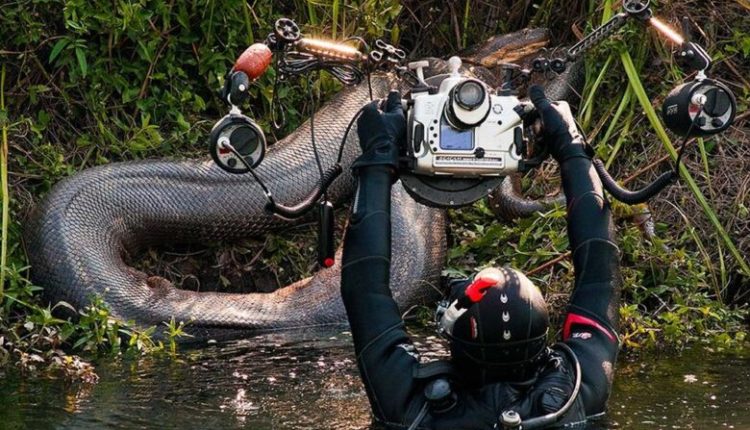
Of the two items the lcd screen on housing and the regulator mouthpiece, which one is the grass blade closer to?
the regulator mouthpiece

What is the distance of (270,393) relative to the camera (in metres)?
6.30

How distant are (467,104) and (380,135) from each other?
341 mm

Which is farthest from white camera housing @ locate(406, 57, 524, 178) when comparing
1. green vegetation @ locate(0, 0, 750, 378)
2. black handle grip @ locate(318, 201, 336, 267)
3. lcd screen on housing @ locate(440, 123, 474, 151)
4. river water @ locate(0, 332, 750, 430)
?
green vegetation @ locate(0, 0, 750, 378)

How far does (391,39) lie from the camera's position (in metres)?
9.09

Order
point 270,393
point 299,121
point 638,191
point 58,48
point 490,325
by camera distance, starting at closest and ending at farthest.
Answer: point 490,325, point 638,191, point 270,393, point 58,48, point 299,121

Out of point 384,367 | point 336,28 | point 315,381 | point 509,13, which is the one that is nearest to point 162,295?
point 315,381

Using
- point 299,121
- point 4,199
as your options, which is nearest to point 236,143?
point 4,199

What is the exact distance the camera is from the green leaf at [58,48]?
8070 millimetres

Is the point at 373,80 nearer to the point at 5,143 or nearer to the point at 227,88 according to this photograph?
the point at 5,143

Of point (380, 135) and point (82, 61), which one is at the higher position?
point (82, 61)

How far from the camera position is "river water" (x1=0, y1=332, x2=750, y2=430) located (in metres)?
5.83

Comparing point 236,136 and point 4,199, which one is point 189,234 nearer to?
point 4,199

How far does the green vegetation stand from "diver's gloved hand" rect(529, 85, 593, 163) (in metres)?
2.06

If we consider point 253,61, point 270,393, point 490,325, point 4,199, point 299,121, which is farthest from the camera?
point 299,121
